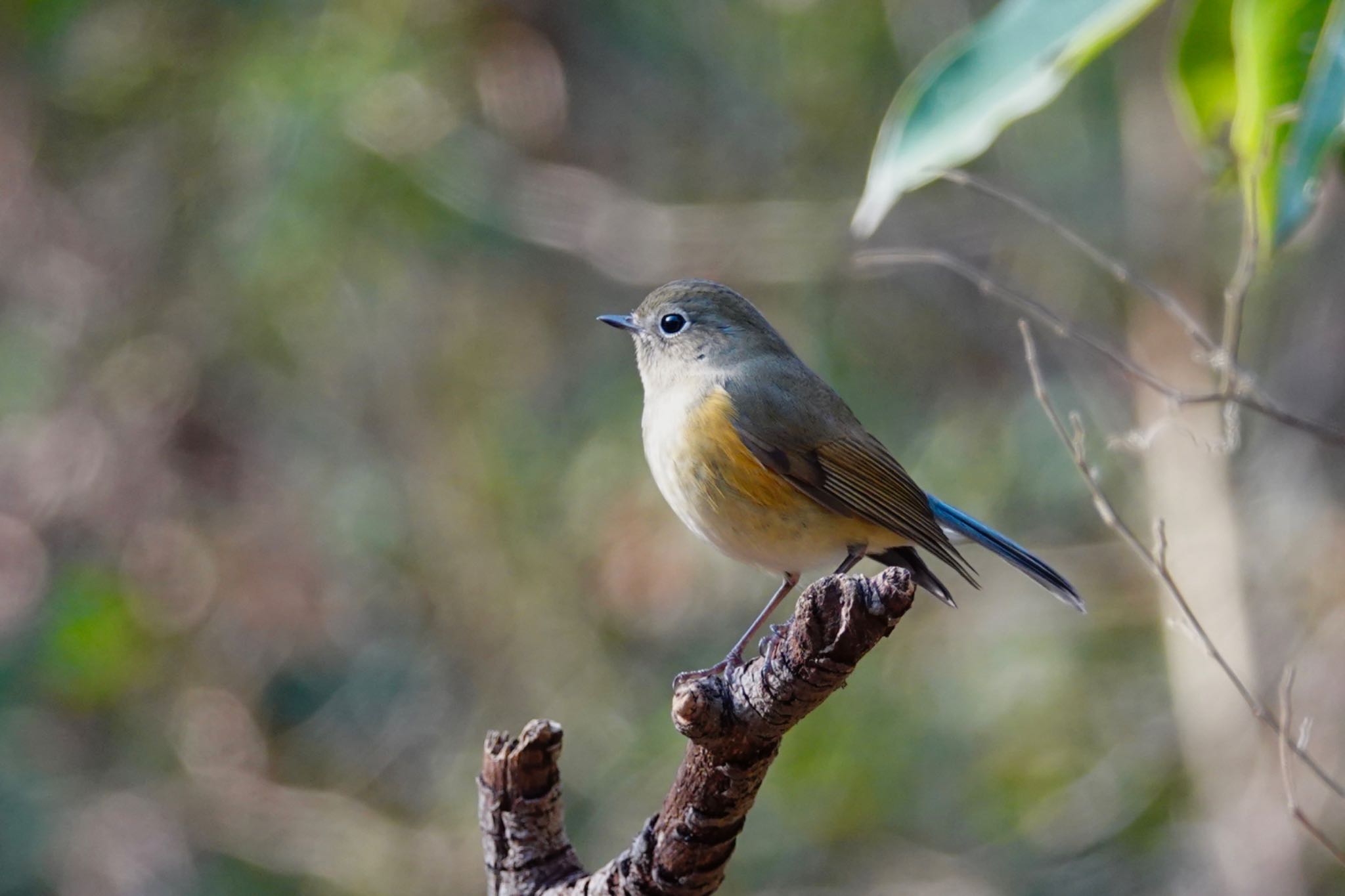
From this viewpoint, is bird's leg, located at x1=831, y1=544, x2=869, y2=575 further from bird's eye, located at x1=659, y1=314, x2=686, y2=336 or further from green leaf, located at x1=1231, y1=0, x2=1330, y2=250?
green leaf, located at x1=1231, y1=0, x2=1330, y2=250

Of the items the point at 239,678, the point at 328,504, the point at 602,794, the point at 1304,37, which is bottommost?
the point at 1304,37

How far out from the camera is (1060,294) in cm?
724

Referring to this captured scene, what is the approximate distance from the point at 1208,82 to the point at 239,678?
213 inches

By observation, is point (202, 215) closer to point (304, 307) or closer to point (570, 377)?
point (304, 307)

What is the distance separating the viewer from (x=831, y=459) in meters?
3.77

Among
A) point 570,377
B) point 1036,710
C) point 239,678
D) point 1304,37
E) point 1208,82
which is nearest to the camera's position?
point 1304,37

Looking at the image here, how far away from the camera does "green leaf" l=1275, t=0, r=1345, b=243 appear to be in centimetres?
260

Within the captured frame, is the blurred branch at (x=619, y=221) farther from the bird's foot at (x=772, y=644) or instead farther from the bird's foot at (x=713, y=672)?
the bird's foot at (x=772, y=644)

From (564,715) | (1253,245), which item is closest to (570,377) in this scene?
(564,715)

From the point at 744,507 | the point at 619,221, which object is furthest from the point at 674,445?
the point at 619,221

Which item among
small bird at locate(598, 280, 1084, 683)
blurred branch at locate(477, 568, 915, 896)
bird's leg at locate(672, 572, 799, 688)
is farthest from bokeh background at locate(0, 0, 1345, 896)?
blurred branch at locate(477, 568, 915, 896)

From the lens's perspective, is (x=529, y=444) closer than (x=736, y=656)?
No

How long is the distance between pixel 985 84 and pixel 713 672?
1.26 metres

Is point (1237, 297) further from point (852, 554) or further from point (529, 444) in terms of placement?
point (529, 444)
